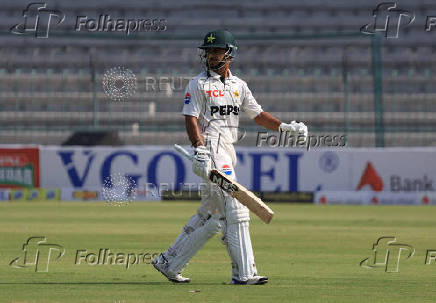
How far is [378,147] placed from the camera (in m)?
20.9

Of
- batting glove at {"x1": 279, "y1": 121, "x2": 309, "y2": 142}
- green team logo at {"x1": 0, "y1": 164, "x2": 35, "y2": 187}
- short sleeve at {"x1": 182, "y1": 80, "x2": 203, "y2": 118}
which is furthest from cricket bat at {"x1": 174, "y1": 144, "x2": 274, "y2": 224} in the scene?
green team logo at {"x1": 0, "y1": 164, "x2": 35, "y2": 187}

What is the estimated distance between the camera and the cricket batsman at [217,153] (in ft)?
23.5

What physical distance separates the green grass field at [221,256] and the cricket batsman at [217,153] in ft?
0.69

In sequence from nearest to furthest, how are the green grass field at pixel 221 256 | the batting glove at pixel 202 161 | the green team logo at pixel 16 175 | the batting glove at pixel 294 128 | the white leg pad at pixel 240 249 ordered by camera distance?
1. the green grass field at pixel 221 256
2. the batting glove at pixel 202 161
3. the white leg pad at pixel 240 249
4. the batting glove at pixel 294 128
5. the green team logo at pixel 16 175

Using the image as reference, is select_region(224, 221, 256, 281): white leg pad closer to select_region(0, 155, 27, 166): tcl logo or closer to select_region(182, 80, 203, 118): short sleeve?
select_region(182, 80, 203, 118): short sleeve

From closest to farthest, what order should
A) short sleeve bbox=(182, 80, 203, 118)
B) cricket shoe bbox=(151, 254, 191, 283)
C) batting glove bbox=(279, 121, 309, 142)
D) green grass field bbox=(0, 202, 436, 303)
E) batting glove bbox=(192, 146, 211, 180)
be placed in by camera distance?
green grass field bbox=(0, 202, 436, 303) → batting glove bbox=(192, 146, 211, 180) → short sleeve bbox=(182, 80, 203, 118) → cricket shoe bbox=(151, 254, 191, 283) → batting glove bbox=(279, 121, 309, 142)

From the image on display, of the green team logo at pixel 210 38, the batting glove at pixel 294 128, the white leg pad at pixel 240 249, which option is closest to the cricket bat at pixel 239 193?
the white leg pad at pixel 240 249

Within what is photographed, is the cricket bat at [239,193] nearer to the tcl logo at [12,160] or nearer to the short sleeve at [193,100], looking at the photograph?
the short sleeve at [193,100]

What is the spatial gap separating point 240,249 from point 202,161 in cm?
72

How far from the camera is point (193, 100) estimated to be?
728 cm

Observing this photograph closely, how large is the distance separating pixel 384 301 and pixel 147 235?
6046mm

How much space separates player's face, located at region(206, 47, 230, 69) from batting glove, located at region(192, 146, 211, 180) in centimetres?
72

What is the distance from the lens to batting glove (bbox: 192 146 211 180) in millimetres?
7012

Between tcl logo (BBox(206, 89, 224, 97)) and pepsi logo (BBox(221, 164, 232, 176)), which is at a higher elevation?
tcl logo (BBox(206, 89, 224, 97))
